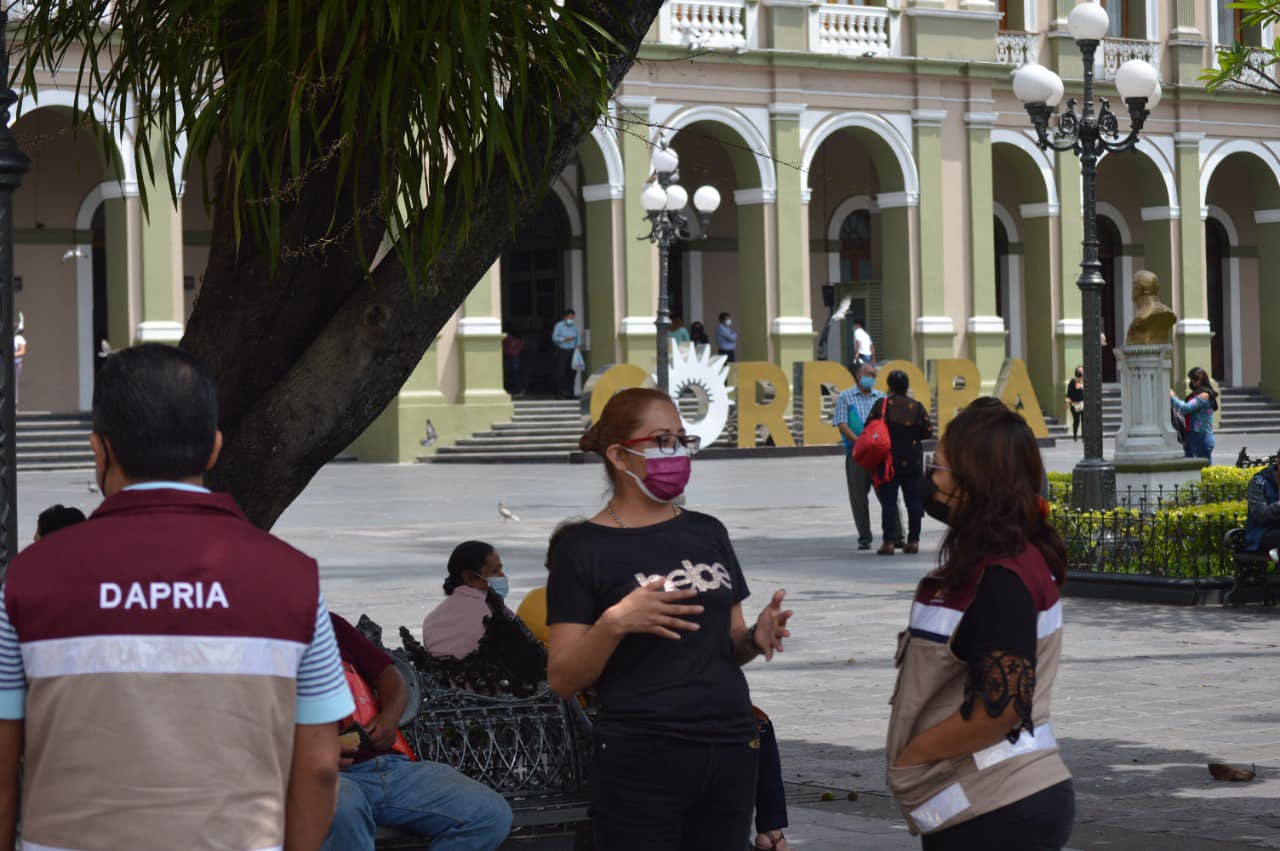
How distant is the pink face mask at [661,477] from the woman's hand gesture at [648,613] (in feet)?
0.96

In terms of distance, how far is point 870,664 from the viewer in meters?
10.4

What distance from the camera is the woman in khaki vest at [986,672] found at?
3.66m

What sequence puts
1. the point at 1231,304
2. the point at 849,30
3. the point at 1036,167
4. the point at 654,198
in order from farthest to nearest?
the point at 1231,304, the point at 1036,167, the point at 849,30, the point at 654,198

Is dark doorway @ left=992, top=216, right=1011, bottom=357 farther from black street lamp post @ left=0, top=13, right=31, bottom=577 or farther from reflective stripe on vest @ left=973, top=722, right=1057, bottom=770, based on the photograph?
reflective stripe on vest @ left=973, top=722, right=1057, bottom=770

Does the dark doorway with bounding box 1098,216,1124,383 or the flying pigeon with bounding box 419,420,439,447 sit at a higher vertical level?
the dark doorway with bounding box 1098,216,1124,383

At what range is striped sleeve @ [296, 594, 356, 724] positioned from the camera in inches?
118

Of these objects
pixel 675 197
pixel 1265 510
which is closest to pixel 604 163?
pixel 675 197

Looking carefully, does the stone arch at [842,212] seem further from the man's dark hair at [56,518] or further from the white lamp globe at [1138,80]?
the man's dark hair at [56,518]

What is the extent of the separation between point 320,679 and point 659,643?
1.20m

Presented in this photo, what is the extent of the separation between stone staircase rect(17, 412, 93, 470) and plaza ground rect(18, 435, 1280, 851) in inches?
243

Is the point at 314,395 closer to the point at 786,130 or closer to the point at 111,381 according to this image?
the point at 111,381

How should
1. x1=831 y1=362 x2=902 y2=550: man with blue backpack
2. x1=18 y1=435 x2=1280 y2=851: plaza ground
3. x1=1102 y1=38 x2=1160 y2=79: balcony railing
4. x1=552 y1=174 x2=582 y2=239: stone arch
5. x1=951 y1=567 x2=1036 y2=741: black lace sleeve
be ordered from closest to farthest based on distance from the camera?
x1=951 y1=567 x2=1036 y2=741: black lace sleeve < x1=18 y1=435 x2=1280 y2=851: plaza ground < x1=831 y1=362 x2=902 y2=550: man with blue backpack < x1=552 y1=174 x2=582 y2=239: stone arch < x1=1102 y1=38 x2=1160 y2=79: balcony railing

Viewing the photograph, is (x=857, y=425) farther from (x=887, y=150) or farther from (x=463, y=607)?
(x=887, y=150)

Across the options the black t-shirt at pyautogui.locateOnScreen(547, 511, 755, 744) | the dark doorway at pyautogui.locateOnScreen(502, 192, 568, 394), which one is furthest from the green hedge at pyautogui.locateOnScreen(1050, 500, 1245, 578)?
the dark doorway at pyautogui.locateOnScreen(502, 192, 568, 394)
